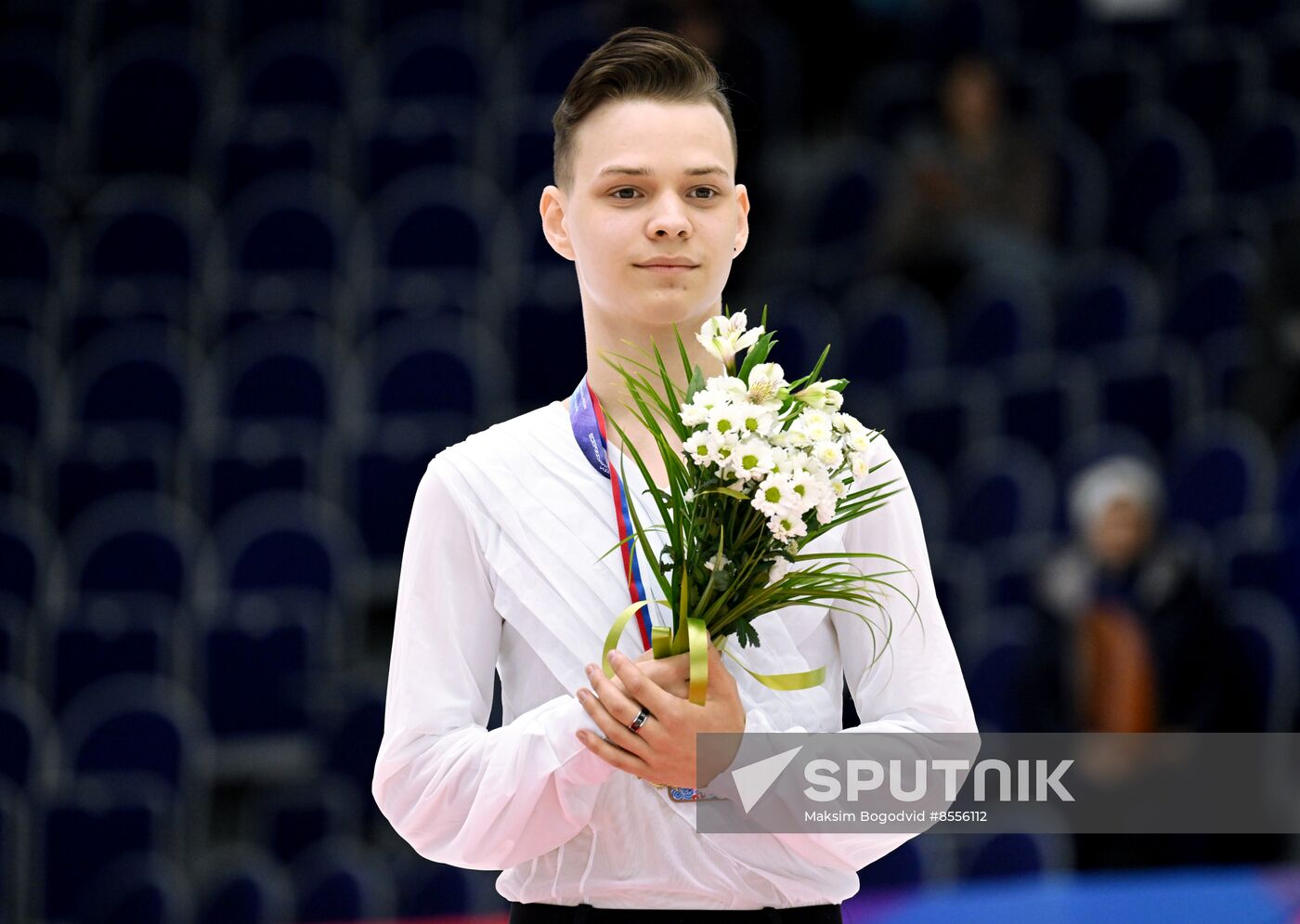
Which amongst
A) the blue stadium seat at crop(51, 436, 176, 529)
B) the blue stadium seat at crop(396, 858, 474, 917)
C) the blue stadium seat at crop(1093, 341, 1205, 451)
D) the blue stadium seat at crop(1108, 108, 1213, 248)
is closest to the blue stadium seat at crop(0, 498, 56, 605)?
the blue stadium seat at crop(51, 436, 176, 529)

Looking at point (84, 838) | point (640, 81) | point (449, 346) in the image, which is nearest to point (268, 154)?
point (449, 346)

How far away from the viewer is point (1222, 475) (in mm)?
7332

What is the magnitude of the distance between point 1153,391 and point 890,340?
1.31 meters

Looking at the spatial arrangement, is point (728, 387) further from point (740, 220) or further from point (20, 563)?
point (20, 563)

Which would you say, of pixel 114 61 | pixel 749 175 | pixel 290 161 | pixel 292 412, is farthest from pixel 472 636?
pixel 114 61

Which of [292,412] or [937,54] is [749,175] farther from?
[292,412]

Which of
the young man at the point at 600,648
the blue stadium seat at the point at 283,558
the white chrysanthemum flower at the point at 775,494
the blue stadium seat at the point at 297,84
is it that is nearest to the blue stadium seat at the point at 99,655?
the blue stadium seat at the point at 283,558

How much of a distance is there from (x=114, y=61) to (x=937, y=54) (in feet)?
15.4

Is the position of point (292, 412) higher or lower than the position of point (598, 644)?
higher

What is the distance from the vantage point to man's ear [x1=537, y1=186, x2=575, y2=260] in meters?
2.43

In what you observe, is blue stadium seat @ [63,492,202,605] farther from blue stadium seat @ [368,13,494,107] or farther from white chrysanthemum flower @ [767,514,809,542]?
white chrysanthemum flower @ [767,514,809,542]

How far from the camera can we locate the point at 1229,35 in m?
9.90

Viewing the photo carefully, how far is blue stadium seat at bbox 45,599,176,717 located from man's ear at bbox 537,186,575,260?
530 centimetres

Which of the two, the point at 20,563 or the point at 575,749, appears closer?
the point at 575,749
